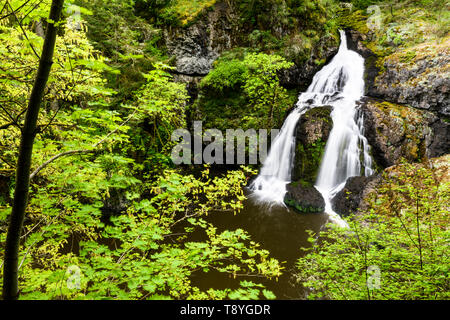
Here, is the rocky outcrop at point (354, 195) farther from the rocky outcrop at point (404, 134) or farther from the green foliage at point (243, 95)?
the green foliage at point (243, 95)

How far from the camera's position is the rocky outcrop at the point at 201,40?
1387cm

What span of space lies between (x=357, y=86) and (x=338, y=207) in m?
7.68

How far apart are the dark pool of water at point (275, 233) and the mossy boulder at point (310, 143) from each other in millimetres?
2399

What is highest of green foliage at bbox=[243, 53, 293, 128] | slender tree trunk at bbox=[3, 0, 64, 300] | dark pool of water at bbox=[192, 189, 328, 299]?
green foliage at bbox=[243, 53, 293, 128]

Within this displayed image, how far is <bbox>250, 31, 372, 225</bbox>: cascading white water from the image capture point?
10.2 meters

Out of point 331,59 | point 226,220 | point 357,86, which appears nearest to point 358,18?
point 331,59

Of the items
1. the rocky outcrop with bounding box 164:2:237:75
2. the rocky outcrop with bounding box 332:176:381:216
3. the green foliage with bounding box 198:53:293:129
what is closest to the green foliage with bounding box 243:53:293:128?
the green foliage with bounding box 198:53:293:129

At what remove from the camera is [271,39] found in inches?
540

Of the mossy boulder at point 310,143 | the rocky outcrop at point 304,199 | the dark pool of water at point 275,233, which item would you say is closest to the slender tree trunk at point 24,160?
the dark pool of water at point 275,233

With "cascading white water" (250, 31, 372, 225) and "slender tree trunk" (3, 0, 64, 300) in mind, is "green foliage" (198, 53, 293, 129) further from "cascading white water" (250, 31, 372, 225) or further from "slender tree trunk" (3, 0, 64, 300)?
"slender tree trunk" (3, 0, 64, 300)

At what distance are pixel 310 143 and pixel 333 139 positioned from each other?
1.07m

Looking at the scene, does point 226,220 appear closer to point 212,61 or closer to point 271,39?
point 212,61

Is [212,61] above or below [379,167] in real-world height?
above

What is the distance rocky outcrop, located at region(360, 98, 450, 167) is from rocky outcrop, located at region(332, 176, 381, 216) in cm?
133
